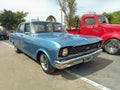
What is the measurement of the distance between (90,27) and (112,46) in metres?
1.50

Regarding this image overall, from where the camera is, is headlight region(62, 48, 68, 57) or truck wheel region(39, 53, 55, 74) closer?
headlight region(62, 48, 68, 57)

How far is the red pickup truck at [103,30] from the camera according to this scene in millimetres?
7359

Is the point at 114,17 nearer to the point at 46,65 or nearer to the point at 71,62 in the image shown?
the point at 46,65

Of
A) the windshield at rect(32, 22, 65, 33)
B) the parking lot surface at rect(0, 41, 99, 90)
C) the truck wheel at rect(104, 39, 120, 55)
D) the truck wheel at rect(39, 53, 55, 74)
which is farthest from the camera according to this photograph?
the truck wheel at rect(104, 39, 120, 55)

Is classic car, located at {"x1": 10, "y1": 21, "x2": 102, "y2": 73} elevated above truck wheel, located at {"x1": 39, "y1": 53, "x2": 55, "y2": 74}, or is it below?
above

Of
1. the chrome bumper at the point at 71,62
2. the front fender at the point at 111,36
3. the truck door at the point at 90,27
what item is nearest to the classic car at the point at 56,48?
the chrome bumper at the point at 71,62

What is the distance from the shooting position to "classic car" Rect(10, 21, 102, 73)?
4.34 meters

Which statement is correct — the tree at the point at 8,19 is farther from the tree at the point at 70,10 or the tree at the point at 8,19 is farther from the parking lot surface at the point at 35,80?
the parking lot surface at the point at 35,80

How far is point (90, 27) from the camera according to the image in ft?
26.9

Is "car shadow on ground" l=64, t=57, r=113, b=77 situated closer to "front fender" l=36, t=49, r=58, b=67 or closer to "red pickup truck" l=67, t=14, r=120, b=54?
"front fender" l=36, t=49, r=58, b=67

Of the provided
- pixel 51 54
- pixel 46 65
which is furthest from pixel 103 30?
pixel 51 54

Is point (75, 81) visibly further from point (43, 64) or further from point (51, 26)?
point (51, 26)

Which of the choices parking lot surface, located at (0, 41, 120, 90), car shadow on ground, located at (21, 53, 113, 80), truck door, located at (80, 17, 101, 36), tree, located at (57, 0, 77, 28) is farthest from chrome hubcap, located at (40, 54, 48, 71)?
tree, located at (57, 0, 77, 28)

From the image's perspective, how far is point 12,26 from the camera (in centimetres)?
2925
